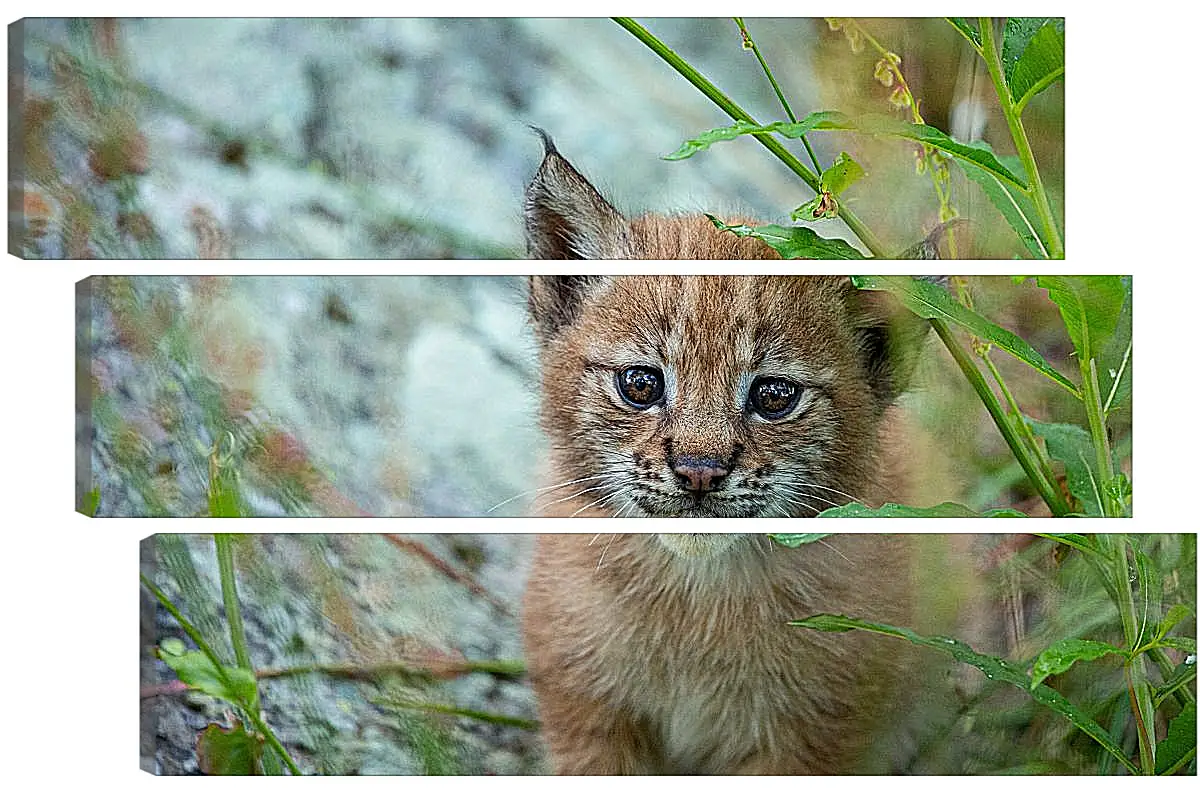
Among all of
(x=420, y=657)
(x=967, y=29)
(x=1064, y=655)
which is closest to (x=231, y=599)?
(x=420, y=657)

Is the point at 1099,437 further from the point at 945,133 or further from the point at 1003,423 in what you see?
the point at 945,133

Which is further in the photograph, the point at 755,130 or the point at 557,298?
the point at 557,298

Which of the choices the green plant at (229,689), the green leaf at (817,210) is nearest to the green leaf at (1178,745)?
the green leaf at (817,210)

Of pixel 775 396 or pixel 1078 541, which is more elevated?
pixel 775 396

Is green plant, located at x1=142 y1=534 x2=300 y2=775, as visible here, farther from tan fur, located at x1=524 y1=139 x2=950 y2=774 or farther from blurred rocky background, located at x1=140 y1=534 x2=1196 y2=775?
tan fur, located at x1=524 y1=139 x2=950 y2=774

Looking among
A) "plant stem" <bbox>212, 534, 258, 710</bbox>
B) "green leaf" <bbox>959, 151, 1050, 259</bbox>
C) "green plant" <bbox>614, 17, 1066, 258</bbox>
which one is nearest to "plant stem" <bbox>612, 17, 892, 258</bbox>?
"green plant" <bbox>614, 17, 1066, 258</bbox>
